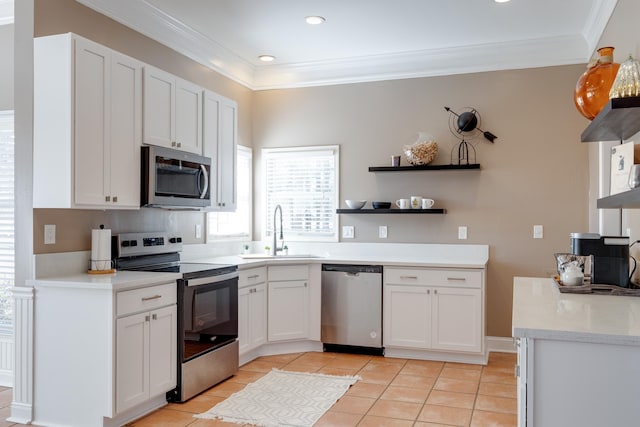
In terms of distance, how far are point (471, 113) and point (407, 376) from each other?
7.94ft

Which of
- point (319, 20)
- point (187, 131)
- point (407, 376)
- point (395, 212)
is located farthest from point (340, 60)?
point (407, 376)

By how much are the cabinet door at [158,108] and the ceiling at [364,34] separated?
1.70 feet

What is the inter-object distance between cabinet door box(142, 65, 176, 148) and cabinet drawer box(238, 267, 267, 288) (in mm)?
1210

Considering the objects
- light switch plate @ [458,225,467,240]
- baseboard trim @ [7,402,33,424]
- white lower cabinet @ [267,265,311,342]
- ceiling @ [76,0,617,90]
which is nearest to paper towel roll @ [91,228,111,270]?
baseboard trim @ [7,402,33,424]

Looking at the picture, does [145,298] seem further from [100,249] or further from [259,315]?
[259,315]

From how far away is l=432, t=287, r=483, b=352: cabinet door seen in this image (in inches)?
170

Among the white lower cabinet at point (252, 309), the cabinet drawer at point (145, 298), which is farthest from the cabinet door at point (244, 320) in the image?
the cabinet drawer at point (145, 298)

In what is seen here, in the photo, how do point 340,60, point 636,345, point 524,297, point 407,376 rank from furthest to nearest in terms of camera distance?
point 340,60
point 407,376
point 524,297
point 636,345

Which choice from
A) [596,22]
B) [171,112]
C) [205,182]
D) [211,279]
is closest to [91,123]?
[171,112]

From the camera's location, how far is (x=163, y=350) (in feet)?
10.7

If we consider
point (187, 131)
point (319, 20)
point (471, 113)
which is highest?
point (319, 20)

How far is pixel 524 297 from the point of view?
2500mm

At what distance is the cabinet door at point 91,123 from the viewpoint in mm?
2965

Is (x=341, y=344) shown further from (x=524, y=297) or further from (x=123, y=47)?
(x=123, y=47)
